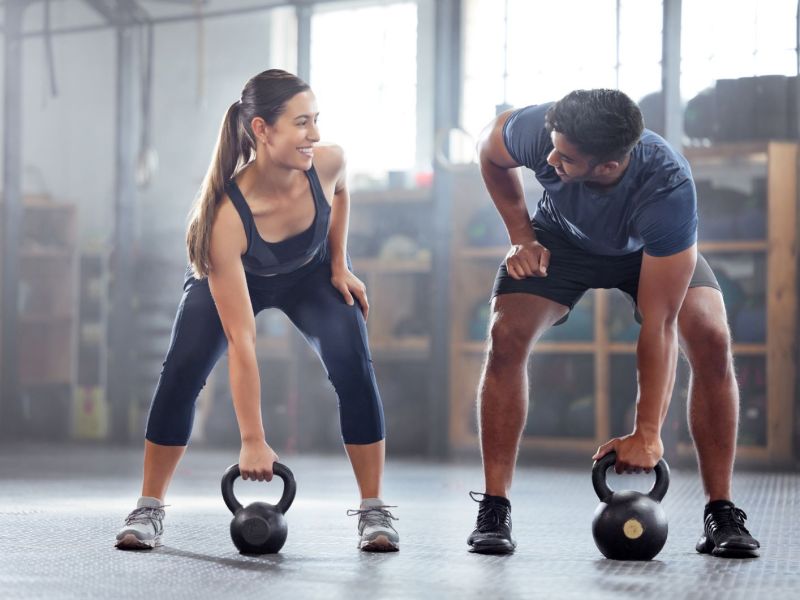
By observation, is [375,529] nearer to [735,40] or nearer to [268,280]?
[268,280]

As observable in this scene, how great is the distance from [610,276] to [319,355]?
71 cm

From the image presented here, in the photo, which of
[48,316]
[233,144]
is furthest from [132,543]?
[48,316]

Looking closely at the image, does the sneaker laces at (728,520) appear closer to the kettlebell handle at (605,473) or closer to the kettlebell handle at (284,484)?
the kettlebell handle at (605,473)

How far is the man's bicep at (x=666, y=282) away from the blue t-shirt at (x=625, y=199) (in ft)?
0.06

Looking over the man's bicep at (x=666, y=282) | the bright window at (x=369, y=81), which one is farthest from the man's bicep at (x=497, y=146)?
the bright window at (x=369, y=81)

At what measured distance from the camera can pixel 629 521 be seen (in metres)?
2.27

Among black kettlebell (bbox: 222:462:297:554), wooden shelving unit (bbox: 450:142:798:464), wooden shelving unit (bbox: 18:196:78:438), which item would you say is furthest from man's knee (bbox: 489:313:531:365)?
wooden shelving unit (bbox: 18:196:78:438)

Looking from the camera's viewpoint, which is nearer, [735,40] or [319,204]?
[319,204]

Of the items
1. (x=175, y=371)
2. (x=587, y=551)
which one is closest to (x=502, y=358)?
(x=587, y=551)

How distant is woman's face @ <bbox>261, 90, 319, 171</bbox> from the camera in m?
2.38

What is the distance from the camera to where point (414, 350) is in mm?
6320

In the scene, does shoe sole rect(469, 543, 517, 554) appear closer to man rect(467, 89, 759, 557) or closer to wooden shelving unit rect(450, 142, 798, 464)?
man rect(467, 89, 759, 557)

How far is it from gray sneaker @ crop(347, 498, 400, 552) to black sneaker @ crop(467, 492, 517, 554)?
7.1 inches

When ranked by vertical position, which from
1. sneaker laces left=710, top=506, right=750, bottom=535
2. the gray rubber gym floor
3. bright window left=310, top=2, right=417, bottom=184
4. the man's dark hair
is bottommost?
the gray rubber gym floor
